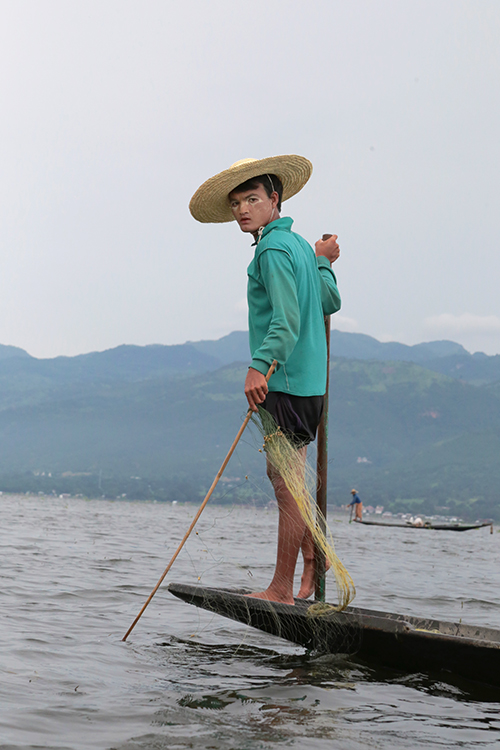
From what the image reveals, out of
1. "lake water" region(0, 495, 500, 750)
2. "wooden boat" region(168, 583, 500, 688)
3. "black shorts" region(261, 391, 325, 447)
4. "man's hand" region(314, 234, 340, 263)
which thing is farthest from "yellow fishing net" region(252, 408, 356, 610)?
"man's hand" region(314, 234, 340, 263)

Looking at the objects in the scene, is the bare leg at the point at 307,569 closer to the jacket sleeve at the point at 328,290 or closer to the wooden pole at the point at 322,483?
the wooden pole at the point at 322,483

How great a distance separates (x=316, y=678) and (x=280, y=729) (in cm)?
97

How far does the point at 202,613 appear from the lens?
587 cm

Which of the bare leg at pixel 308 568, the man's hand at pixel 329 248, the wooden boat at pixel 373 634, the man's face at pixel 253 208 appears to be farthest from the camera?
the man's hand at pixel 329 248

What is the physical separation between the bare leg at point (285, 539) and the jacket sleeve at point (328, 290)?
1.01 metres

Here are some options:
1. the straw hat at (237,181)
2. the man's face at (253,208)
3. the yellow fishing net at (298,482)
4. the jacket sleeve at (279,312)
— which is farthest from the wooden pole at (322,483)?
the straw hat at (237,181)

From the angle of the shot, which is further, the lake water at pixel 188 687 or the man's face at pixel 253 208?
the man's face at pixel 253 208

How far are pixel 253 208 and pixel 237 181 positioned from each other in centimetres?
19

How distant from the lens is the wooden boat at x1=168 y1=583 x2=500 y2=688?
3.59 meters

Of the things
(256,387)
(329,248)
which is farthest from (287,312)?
(329,248)

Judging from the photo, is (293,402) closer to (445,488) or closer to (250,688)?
(250,688)

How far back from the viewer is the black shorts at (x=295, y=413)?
4.24 metres

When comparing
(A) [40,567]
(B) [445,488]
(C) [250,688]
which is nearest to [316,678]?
(C) [250,688]

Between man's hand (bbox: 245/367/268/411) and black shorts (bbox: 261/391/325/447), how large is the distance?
198mm
